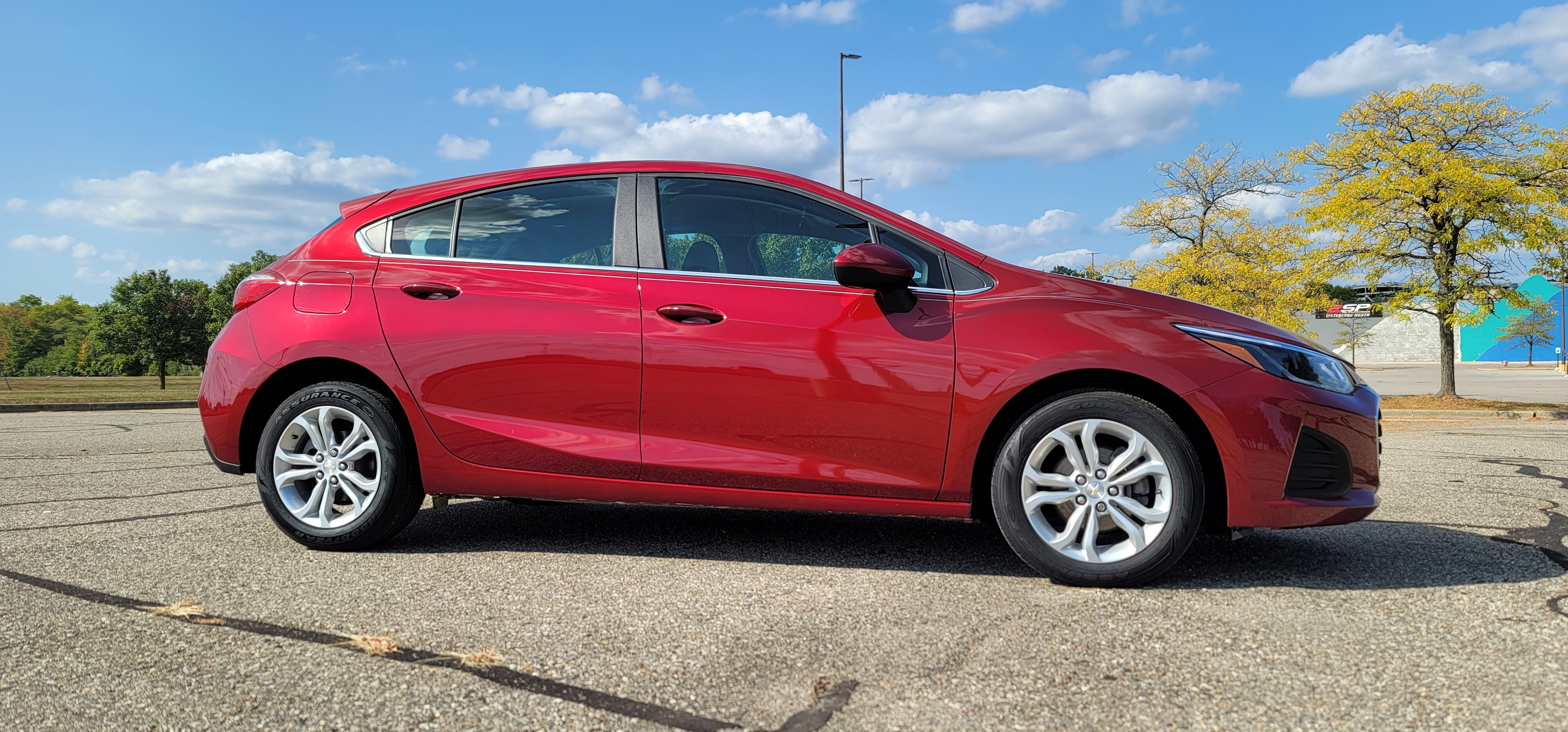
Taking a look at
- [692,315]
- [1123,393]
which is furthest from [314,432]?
[1123,393]

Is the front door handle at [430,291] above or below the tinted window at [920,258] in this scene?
below

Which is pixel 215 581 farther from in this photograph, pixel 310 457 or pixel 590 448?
pixel 590 448

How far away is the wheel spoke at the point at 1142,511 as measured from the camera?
3.19 m

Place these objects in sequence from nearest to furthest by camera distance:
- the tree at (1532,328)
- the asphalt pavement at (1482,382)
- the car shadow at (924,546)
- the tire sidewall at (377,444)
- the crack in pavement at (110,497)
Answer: the car shadow at (924,546) → the tire sidewall at (377,444) → the crack in pavement at (110,497) → the asphalt pavement at (1482,382) → the tree at (1532,328)

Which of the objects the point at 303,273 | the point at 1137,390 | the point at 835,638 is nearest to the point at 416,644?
the point at 835,638

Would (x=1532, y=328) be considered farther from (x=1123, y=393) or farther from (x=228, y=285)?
(x=228, y=285)

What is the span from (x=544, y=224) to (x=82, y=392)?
3217 cm

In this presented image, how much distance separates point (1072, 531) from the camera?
3.23m

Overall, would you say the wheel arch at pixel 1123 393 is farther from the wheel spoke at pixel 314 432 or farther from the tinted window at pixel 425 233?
the wheel spoke at pixel 314 432

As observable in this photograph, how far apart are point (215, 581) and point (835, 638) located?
2217mm

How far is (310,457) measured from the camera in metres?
3.86

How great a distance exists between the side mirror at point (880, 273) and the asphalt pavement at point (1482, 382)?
16.0 meters

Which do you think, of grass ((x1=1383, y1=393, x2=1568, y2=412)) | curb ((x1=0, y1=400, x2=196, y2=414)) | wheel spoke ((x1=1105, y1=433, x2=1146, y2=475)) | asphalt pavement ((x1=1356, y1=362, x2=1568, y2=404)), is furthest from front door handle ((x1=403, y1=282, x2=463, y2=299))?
curb ((x1=0, y1=400, x2=196, y2=414))

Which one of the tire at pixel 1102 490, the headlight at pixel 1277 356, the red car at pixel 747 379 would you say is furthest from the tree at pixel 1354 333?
the tire at pixel 1102 490
